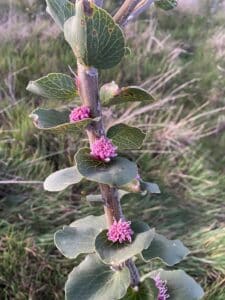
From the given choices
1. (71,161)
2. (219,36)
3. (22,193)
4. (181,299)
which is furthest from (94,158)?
(219,36)

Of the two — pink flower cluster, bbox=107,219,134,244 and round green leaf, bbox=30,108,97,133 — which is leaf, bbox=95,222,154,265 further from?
round green leaf, bbox=30,108,97,133

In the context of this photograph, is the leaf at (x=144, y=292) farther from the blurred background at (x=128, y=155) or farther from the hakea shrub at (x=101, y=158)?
the blurred background at (x=128, y=155)

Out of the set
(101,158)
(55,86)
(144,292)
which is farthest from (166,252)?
(55,86)

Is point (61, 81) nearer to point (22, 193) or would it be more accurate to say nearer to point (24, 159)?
point (22, 193)

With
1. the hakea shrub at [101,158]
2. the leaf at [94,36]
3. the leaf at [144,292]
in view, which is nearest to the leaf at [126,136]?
the hakea shrub at [101,158]

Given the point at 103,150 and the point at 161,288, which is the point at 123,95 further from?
the point at 161,288
